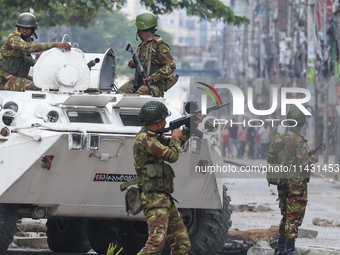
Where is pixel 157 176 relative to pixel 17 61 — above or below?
below

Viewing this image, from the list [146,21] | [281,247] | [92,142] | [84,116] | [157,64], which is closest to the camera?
[92,142]

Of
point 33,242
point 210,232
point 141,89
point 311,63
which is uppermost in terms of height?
point 311,63

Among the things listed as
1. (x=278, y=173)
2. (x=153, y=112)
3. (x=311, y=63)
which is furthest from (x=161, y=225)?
(x=311, y=63)

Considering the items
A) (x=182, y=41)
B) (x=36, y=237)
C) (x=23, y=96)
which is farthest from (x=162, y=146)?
(x=182, y=41)

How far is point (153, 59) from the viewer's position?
41.0ft

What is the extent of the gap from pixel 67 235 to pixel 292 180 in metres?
3.19

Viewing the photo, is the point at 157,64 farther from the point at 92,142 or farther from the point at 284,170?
the point at 284,170

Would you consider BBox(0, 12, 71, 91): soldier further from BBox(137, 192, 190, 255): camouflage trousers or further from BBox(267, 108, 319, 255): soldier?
BBox(137, 192, 190, 255): camouflage trousers

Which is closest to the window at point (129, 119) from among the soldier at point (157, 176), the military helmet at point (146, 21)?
the military helmet at point (146, 21)

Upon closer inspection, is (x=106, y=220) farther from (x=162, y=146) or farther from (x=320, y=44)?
(x=320, y=44)

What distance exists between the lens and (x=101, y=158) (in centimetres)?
1104

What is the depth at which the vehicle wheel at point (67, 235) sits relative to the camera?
13.2 meters

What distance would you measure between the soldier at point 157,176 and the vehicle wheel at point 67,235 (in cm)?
372

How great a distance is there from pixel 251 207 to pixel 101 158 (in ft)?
26.7
